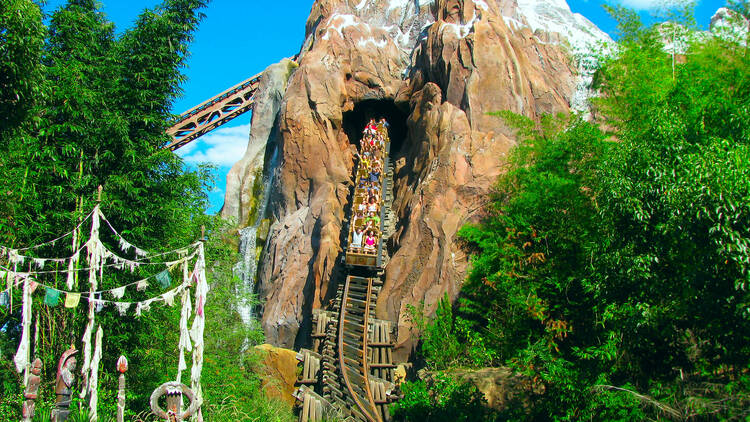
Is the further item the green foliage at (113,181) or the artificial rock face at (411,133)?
the artificial rock face at (411,133)

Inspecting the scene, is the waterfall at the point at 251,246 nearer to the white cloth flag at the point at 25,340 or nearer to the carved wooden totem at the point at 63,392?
the white cloth flag at the point at 25,340

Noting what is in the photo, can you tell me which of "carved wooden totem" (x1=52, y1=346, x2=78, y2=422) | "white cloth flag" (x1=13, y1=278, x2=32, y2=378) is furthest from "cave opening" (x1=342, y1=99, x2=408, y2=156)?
"carved wooden totem" (x1=52, y1=346, x2=78, y2=422)

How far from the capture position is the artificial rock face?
15.0 m

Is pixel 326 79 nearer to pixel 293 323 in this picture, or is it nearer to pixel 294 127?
pixel 294 127

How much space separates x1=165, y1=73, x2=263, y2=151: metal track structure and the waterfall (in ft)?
17.3

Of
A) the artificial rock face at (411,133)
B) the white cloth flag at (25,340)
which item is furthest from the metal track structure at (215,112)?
the white cloth flag at (25,340)

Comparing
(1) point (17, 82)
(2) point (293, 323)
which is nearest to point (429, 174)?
(2) point (293, 323)

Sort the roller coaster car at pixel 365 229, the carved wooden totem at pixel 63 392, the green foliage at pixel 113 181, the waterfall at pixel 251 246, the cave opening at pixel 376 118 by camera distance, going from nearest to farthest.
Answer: the carved wooden totem at pixel 63 392
the green foliage at pixel 113 181
the roller coaster car at pixel 365 229
the waterfall at pixel 251 246
the cave opening at pixel 376 118

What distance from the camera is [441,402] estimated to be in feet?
30.0

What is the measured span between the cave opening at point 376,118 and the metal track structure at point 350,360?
844cm

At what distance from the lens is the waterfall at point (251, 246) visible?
20.0 metres

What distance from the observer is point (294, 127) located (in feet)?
68.5

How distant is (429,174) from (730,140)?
1026cm

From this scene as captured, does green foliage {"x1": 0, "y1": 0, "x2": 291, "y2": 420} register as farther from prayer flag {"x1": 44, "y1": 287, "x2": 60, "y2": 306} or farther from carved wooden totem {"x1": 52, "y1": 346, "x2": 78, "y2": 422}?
carved wooden totem {"x1": 52, "y1": 346, "x2": 78, "y2": 422}
